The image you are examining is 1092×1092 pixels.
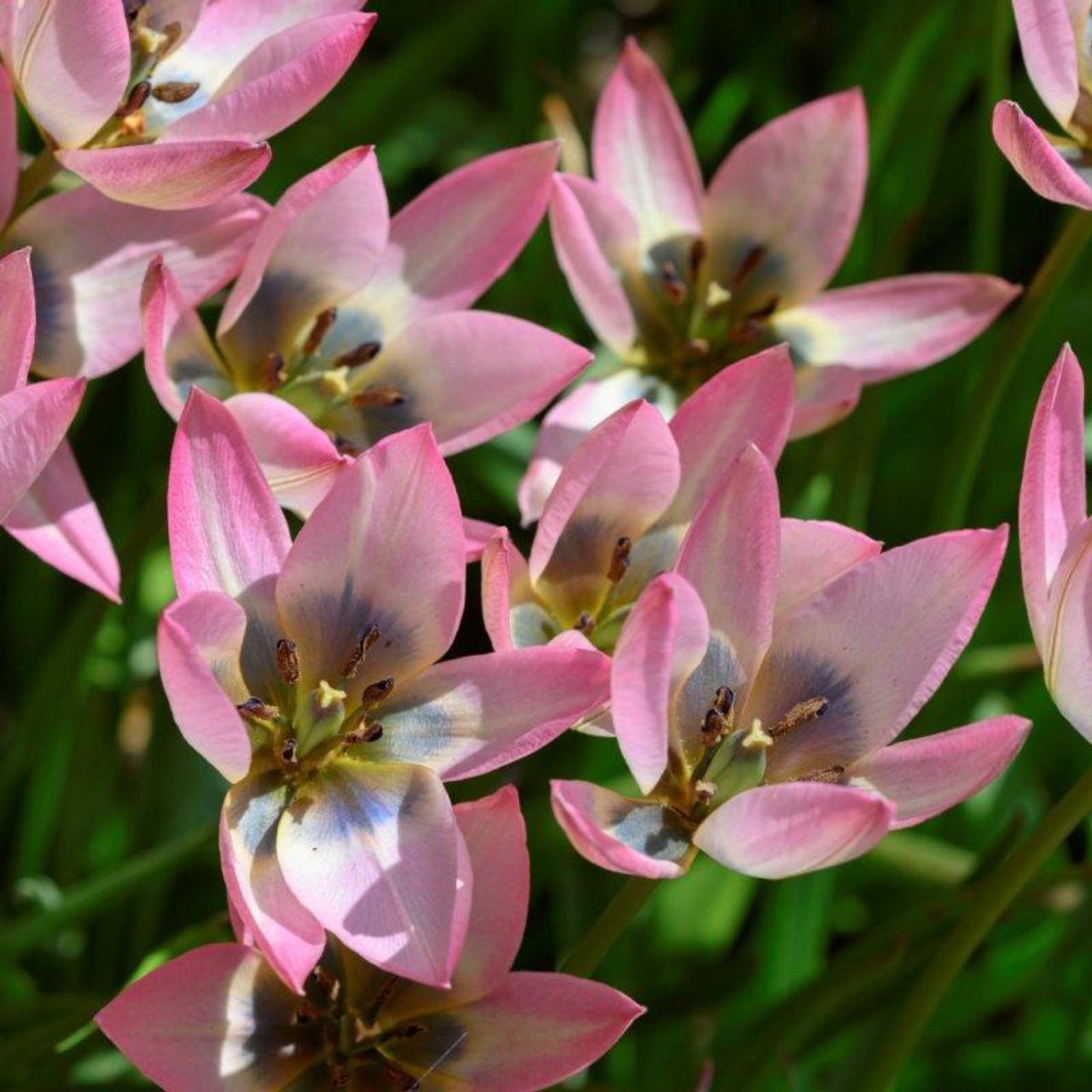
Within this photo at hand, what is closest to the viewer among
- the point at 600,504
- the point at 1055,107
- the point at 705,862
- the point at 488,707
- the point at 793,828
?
the point at 793,828

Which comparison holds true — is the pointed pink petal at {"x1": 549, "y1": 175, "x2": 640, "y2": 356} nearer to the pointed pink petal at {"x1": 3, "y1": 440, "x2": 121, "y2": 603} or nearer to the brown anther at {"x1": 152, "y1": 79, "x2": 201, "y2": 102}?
the brown anther at {"x1": 152, "y1": 79, "x2": 201, "y2": 102}

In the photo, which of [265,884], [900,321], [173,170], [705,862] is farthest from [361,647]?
[705,862]

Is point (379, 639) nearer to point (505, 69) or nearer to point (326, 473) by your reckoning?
point (326, 473)

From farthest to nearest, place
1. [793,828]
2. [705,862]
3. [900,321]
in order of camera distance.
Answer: [705,862], [900,321], [793,828]

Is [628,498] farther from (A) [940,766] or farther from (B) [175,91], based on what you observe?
(B) [175,91]

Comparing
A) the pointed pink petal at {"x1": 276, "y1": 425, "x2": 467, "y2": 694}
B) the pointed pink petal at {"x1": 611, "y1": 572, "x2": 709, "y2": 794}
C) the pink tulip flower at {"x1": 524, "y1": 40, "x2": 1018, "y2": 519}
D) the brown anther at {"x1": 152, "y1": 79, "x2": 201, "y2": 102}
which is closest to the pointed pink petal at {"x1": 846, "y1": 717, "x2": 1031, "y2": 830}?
the pointed pink petal at {"x1": 611, "y1": 572, "x2": 709, "y2": 794}

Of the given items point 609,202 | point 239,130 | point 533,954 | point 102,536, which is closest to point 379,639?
point 102,536
